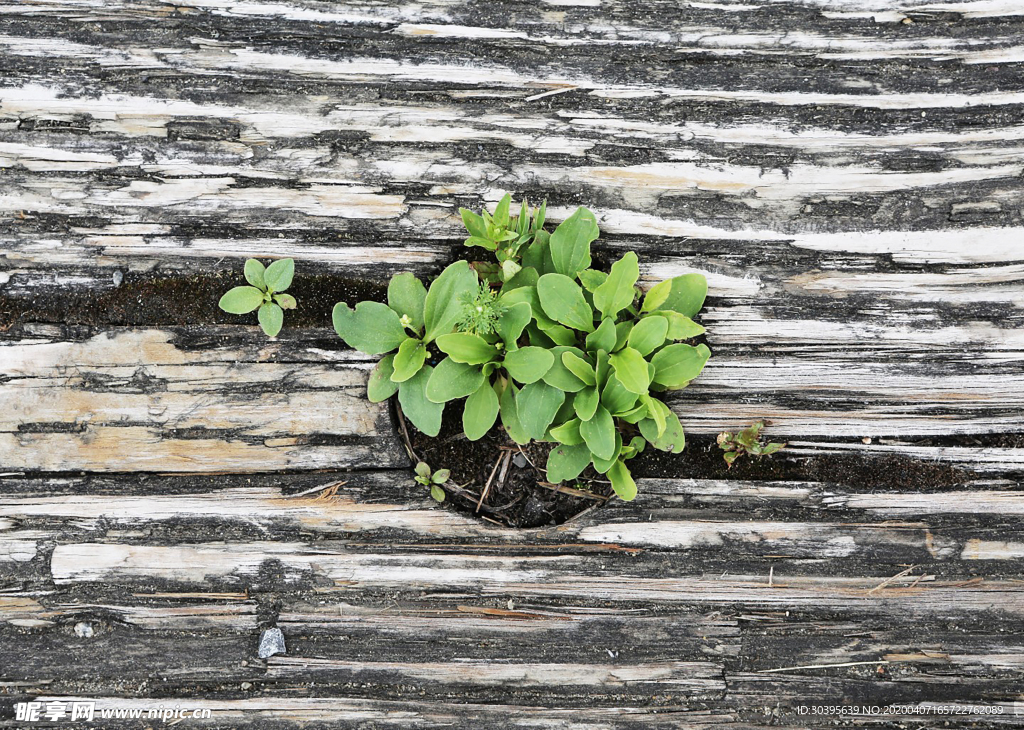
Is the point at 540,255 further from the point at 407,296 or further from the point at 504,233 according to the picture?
the point at 407,296

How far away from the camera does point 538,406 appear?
8.87ft

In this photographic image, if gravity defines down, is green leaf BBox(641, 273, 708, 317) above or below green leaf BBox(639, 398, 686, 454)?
above

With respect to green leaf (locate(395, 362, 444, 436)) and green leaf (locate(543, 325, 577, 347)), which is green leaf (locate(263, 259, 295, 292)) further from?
green leaf (locate(543, 325, 577, 347))

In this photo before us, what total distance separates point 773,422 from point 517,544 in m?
1.30

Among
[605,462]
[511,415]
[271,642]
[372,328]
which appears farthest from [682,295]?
[271,642]

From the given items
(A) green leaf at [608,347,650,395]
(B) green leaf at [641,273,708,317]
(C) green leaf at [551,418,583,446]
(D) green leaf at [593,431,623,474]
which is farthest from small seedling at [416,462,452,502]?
(B) green leaf at [641,273,708,317]

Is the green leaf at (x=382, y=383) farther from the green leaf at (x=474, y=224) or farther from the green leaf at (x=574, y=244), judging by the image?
the green leaf at (x=574, y=244)

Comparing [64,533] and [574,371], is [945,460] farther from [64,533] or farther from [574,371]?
[64,533]

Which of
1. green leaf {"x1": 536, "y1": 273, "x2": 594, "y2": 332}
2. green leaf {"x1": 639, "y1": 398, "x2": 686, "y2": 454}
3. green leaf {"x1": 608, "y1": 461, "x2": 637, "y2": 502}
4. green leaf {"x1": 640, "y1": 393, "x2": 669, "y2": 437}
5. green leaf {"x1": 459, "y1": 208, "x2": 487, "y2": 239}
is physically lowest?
green leaf {"x1": 608, "y1": 461, "x2": 637, "y2": 502}

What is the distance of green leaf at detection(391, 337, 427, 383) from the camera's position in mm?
2740

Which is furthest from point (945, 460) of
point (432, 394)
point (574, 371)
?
point (432, 394)

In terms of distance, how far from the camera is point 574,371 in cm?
266

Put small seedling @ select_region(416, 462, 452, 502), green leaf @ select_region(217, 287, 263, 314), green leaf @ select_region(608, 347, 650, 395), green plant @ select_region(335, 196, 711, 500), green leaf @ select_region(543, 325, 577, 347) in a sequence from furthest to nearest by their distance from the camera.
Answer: small seedling @ select_region(416, 462, 452, 502) → green leaf @ select_region(217, 287, 263, 314) → green leaf @ select_region(543, 325, 577, 347) → green plant @ select_region(335, 196, 711, 500) → green leaf @ select_region(608, 347, 650, 395)

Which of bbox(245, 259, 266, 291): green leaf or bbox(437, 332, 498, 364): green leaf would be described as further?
bbox(245, 259, 266, 291): green leaf
